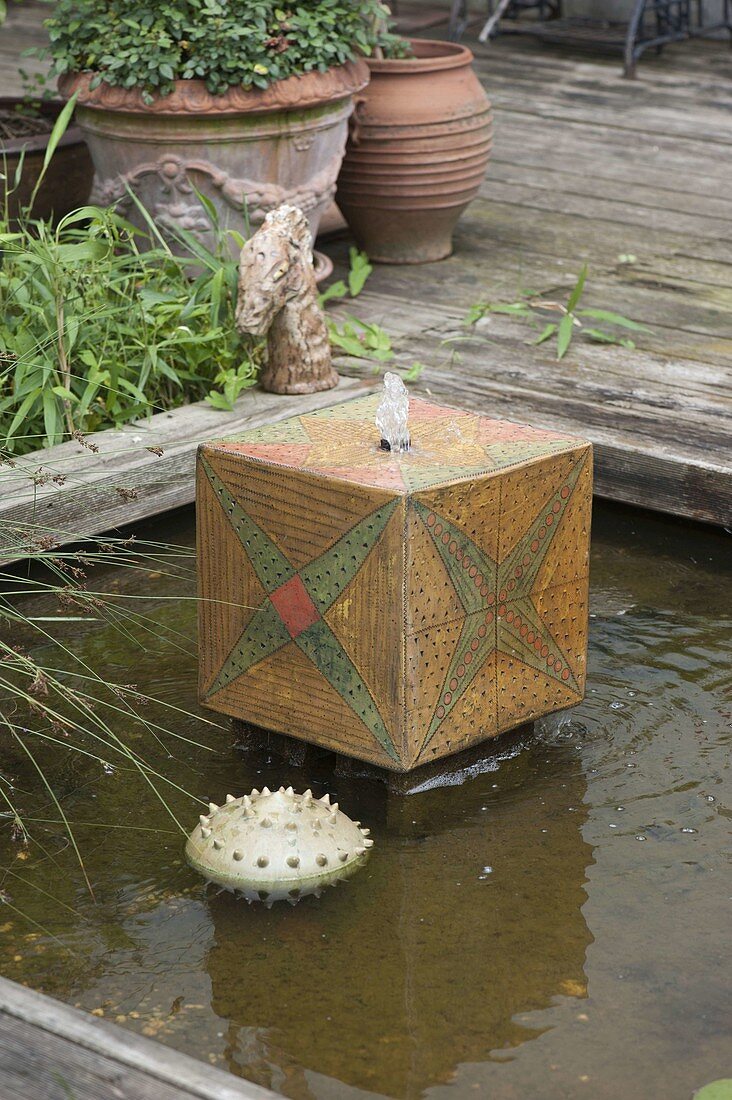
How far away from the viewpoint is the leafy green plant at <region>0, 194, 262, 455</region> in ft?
10.9

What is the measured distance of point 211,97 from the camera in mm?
4090

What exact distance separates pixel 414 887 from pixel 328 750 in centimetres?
39

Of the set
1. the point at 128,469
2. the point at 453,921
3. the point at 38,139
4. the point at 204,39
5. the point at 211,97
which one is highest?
the point at 204,39

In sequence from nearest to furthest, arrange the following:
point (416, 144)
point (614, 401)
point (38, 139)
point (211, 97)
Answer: point (614, 401) → point (211, 97) → point (38, 139) → point (416, 144)

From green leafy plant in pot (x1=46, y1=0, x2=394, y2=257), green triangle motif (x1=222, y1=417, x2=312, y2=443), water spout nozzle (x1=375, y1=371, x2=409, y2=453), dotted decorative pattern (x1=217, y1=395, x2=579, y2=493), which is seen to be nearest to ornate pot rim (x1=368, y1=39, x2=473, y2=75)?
green leafy plant in pot (x1=46, y1=0, x2=394, y2=257)

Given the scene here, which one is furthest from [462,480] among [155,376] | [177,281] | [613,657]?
Result: [177,281]

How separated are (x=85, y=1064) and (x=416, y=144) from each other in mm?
3667

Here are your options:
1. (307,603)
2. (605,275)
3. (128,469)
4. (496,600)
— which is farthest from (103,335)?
(605,275)

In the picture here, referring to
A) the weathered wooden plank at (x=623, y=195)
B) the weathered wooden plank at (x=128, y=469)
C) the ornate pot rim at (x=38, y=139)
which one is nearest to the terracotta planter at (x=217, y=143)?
the ornate pot rim at (x=38, y=139)

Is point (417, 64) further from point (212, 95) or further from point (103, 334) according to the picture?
point (103, 334)

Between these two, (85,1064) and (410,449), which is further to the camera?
(410,449)

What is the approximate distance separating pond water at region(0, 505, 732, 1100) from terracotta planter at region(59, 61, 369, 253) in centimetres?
190

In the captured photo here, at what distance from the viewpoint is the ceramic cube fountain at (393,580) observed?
2256mm

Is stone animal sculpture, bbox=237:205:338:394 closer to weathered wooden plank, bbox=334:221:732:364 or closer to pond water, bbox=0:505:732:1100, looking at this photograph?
weathered wooden plank, bbox=334:221:732:364
